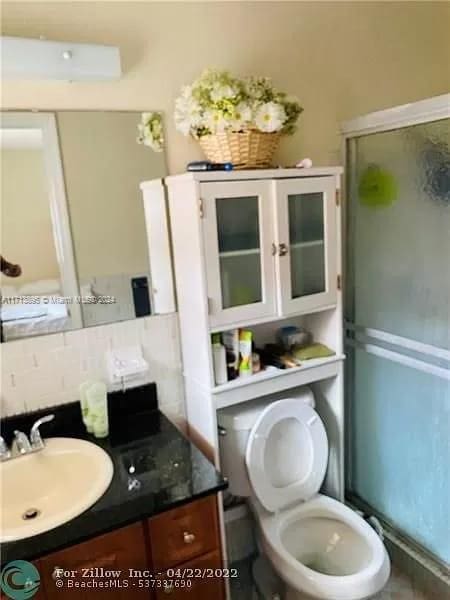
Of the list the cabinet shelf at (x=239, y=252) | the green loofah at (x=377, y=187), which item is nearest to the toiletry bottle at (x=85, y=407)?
the cabinet shelf at (x=239, y=252)

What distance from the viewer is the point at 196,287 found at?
4.87 ft

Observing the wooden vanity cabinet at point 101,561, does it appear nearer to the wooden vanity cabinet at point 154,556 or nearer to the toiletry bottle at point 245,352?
the wooden vanity cabinet at point 154,556

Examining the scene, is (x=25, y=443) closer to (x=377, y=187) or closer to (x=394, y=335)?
(x=394, y=335)

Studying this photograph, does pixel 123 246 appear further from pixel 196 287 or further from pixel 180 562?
pixel 180 562

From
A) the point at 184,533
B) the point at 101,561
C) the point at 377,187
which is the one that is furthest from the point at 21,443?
the point at 377,187

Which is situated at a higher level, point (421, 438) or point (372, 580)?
point (421, 438)

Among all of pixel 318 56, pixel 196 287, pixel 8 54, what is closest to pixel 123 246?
pixel 196 287

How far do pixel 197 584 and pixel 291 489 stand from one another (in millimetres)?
524

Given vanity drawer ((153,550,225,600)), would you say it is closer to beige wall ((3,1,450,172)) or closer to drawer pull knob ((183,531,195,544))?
drawer pull knob ((183,531,195,544))

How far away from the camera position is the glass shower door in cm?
163

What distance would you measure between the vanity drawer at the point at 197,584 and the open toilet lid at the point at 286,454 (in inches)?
13.0

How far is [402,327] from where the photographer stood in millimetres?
1778

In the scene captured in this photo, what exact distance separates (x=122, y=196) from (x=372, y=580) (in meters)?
1.41

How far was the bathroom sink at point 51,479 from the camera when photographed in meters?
1.28
